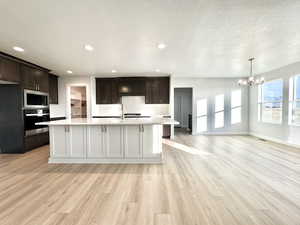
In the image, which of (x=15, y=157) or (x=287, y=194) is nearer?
(x=287, y=194)

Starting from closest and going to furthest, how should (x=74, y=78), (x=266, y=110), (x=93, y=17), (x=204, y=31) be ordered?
(x=93, y=17)
(x=204, y=31)
(x=266, y=110)
(x=74, y=78)

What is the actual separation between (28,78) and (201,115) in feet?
20.7

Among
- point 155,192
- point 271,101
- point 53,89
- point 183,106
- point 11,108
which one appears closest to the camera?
point 155,192

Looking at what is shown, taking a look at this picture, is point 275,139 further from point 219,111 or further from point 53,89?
point 53,89

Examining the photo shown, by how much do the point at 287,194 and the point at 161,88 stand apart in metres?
4.92

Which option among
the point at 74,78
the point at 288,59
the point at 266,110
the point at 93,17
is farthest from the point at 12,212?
the point at 266,110

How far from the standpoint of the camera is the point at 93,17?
215 cm

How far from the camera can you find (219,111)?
680 cm

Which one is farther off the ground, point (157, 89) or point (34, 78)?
point (34, 78)

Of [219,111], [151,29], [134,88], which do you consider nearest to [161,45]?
[151,29]

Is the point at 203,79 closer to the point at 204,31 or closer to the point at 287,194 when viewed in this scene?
the point at 204,31

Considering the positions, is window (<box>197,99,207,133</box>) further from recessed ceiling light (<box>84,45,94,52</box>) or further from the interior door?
recessed ceiling light (<box>84,45,94,52</box>)

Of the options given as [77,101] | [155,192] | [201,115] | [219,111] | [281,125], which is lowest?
[155,192]

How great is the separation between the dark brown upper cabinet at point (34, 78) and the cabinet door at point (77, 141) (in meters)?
2.20
